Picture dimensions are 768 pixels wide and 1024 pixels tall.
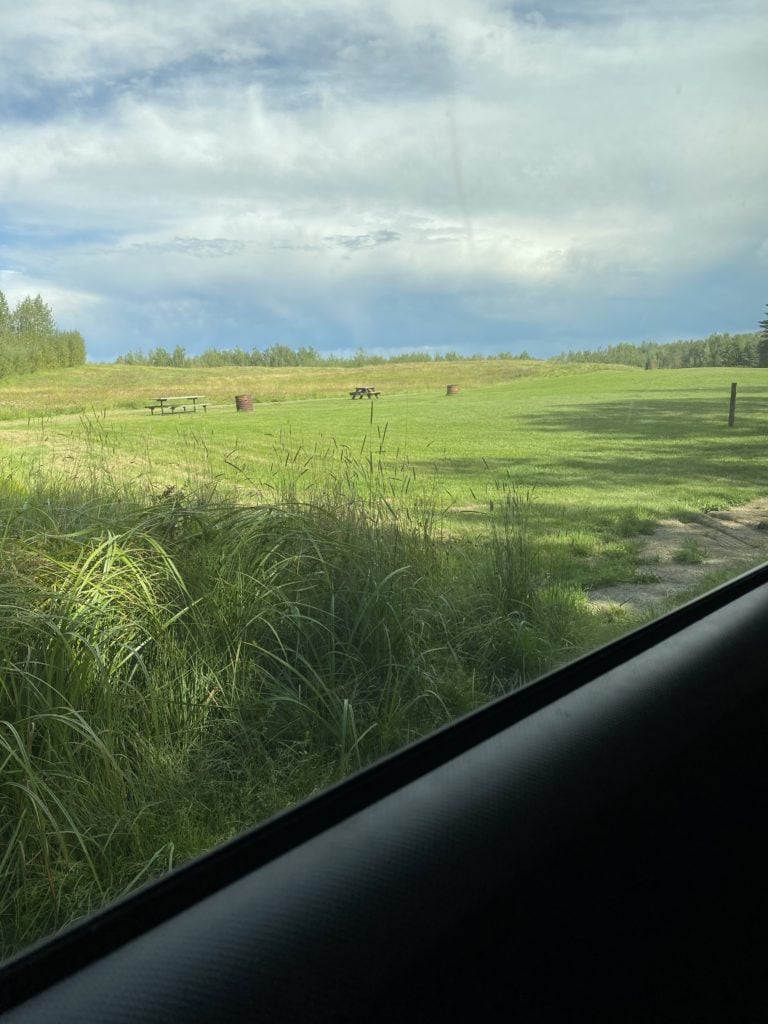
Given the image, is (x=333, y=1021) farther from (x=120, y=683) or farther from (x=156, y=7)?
(x=156, y=7)

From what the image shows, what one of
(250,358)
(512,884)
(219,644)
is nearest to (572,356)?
(250,358)

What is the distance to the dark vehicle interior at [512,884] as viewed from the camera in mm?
531

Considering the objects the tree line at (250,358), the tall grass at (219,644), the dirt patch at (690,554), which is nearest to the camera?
the tall grass at (219,644)

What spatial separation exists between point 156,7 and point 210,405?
0.70 metres

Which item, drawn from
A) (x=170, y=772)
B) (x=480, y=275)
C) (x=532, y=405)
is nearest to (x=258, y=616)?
(x=170, y=772)

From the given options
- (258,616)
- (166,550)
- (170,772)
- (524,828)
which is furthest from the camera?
(166,550)

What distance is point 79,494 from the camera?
1.62 metres

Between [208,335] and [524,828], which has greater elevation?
[208,335]

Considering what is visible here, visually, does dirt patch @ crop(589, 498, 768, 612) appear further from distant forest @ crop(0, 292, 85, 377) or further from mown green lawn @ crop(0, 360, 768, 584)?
distant forest @ crop(0, 292, 85, 377)

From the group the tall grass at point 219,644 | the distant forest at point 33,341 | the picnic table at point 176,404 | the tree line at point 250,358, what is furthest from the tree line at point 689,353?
the distant forest at point 33,341

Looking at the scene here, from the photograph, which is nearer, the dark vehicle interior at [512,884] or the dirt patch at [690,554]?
the dark vehicle interior at [512,884]

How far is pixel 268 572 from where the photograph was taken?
154 cm

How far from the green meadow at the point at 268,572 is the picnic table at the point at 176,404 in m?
0.03

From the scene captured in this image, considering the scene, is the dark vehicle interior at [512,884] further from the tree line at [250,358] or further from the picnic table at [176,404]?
the picnic table at [176,404]
